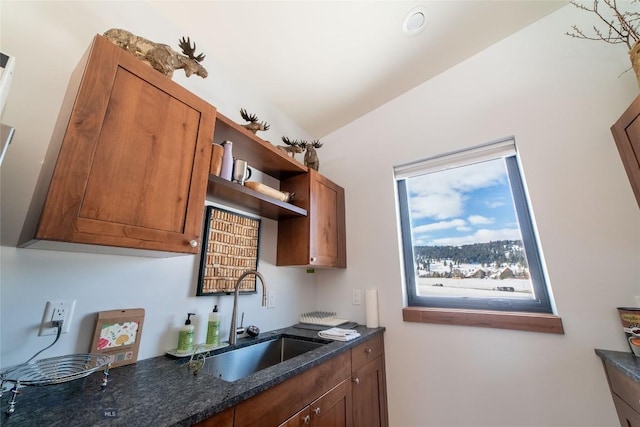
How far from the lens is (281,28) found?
1.57m

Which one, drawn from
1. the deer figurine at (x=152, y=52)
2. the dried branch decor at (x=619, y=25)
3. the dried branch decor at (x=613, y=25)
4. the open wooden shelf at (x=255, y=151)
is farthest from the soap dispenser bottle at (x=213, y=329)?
the dried branch decor at (x=613, y=25)

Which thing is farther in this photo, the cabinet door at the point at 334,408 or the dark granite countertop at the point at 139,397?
the cabinet door at the point at 334,408

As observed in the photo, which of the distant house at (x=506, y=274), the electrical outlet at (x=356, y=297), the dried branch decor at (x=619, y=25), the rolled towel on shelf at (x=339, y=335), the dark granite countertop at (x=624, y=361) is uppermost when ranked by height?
the dried branch decor at (x=619, y=25)

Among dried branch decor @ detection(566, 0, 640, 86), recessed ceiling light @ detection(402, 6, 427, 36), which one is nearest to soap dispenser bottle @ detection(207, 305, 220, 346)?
recessed ceiling light @ detection(402, 6, 427, 36)

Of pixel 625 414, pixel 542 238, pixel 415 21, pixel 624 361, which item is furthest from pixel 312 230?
pixel 625 414

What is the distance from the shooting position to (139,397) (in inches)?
29.4

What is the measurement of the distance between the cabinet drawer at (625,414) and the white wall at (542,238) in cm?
4

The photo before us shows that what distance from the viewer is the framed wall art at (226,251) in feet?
4.56

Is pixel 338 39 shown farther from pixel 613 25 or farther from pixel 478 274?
pixel 478 274

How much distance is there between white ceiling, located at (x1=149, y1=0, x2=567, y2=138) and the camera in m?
1.48

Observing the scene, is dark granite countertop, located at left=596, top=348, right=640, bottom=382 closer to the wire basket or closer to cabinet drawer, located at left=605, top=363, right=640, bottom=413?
cabinet drawer, located at left=605, top=363, right=640, bottom=413

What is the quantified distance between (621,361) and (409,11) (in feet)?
7.15

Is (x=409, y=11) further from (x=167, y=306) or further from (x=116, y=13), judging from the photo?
(x=167, y=306)

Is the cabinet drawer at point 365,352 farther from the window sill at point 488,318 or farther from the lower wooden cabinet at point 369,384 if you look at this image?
the window sill at point 488,318
